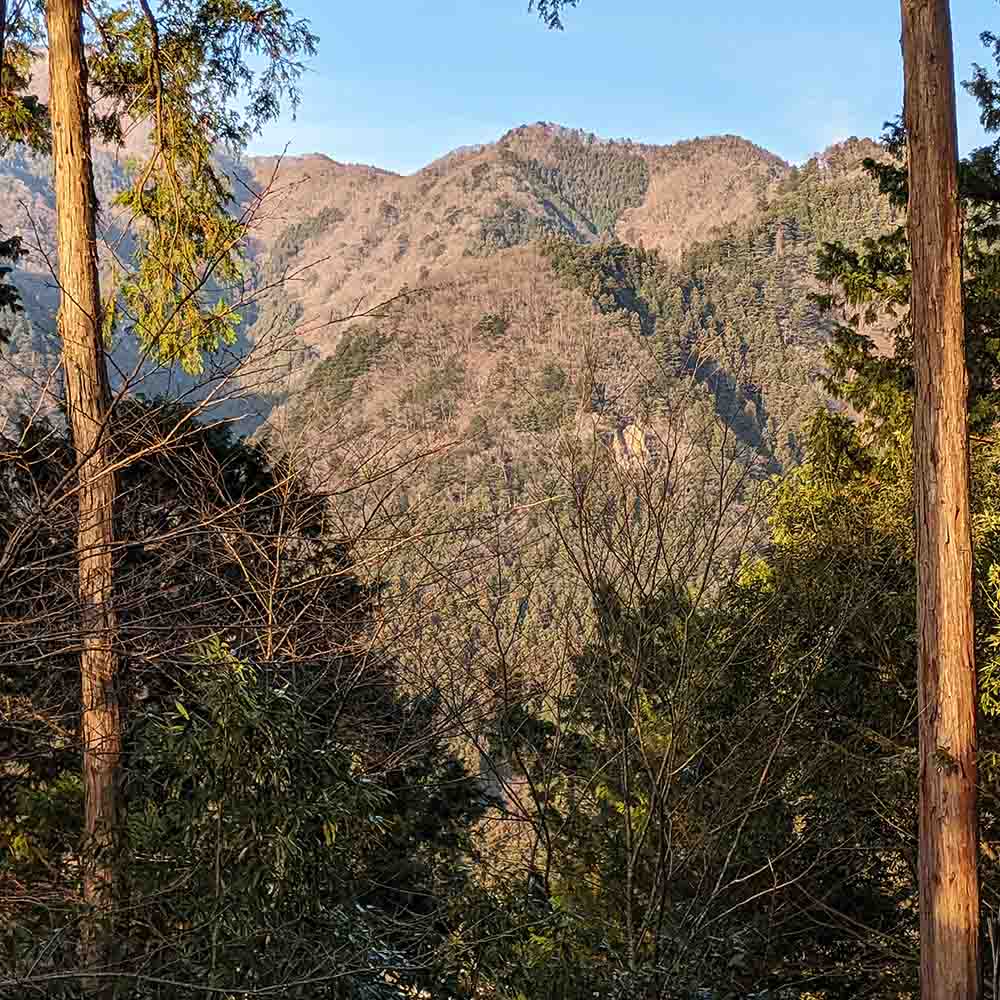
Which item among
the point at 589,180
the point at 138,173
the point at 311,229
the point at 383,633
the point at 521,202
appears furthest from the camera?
the point at 311,229

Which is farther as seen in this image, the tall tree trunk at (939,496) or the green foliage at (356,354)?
the green foliage at (356,354)

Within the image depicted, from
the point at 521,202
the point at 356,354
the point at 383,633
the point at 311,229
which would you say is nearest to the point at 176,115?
the point at 383,633

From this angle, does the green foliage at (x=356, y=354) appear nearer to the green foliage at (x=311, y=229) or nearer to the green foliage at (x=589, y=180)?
the green foliage at (x=589, y=180)

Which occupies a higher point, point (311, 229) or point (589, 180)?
point (589, 180)

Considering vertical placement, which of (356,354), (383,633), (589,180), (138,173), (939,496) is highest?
(589,180)

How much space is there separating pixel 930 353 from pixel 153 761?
11.2 ft

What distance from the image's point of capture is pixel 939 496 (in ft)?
13.5

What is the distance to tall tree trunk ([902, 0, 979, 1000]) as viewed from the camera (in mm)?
3984

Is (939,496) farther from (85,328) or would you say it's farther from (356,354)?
(356,354)

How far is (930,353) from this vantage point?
4.17m

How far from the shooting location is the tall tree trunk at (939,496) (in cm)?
398

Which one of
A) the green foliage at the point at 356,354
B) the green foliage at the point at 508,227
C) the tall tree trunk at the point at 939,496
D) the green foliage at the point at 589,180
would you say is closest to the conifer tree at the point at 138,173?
the tall tree trunk at the point at 939,496

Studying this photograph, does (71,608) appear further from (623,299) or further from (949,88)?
(623,299)

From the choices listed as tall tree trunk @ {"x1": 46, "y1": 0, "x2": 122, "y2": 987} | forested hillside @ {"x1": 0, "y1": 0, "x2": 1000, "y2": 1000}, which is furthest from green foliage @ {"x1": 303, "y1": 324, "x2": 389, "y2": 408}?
tall tree trunk @ {"x1": 46, "y1": 0, "x2": 122, "y2": 987}
